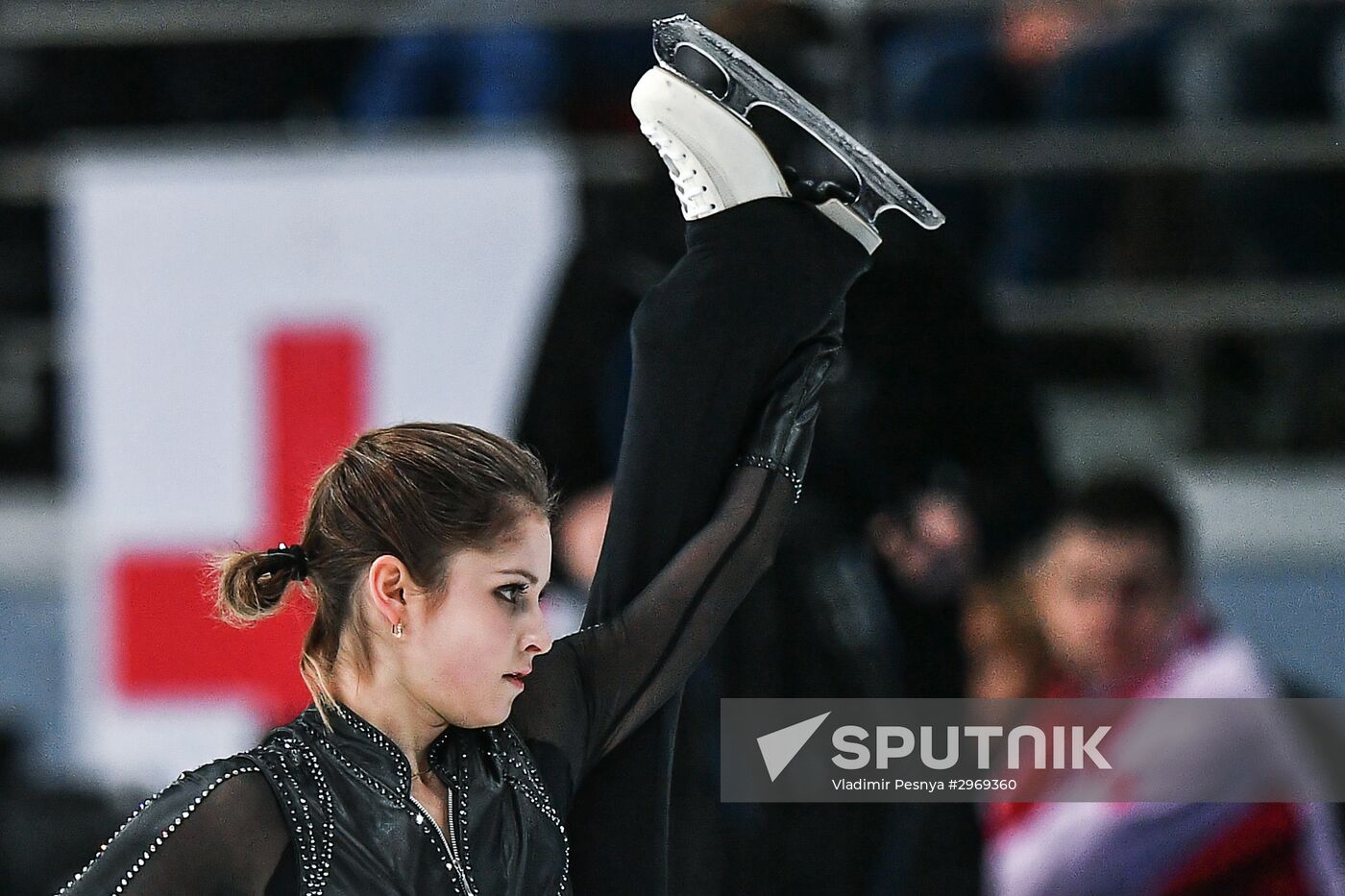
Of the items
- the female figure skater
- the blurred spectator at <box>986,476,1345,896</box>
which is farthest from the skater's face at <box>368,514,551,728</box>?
the blurred spectator at <box>986,476,1345,896</box>

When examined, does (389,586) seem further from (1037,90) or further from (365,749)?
(1037,90)

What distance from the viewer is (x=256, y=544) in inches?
104

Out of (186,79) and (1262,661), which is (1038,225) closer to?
(1262,661)

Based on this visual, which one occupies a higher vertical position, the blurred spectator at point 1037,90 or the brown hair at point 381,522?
the blurred spectator at point 1037,90

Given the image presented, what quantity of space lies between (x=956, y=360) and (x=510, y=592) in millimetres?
1089

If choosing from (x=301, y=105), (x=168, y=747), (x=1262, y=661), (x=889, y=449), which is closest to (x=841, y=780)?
(x=889, y=449)

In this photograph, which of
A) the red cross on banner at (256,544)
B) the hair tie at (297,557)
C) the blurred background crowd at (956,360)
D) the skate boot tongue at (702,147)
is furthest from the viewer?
the red cross on banner at (256,544)

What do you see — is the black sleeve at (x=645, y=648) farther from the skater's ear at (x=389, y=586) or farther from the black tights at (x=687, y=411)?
the skater's ear at (x=389, y=586)

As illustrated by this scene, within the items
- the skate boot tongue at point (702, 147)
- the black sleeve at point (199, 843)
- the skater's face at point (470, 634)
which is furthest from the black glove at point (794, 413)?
the black sleeve at point (199, 843)

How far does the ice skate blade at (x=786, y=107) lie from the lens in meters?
1.32

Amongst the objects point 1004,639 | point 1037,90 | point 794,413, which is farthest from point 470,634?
point 1037,90

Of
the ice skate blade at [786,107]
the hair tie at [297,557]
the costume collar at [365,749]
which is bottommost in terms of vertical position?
the costume collar at [365,749]

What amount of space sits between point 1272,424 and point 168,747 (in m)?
1.71

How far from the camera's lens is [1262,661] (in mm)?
2252
